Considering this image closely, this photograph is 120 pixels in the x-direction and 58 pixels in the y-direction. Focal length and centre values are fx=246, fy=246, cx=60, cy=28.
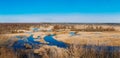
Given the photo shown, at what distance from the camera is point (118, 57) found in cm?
1204

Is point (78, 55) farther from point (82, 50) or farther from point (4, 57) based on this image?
point (4, 57)

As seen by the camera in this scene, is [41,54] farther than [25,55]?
Yes

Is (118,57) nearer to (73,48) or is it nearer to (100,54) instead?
(100,54)

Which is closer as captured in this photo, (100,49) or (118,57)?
(118,57)

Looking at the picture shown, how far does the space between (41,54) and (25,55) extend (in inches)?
50.4

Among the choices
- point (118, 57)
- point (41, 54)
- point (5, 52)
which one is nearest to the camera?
point (118, 57)

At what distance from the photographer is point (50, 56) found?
1250cm

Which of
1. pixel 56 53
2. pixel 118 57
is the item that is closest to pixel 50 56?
pixel 56 53

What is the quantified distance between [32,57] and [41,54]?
51.6 inches

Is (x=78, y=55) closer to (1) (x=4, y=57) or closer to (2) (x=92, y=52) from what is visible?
(2) (x=92, y=52)

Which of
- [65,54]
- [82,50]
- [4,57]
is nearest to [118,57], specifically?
[82,50]

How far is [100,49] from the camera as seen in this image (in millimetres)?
13062

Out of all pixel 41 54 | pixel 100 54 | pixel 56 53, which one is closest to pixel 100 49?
pixel 100 54

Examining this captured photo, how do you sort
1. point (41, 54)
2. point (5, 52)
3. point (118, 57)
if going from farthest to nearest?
point (41, 54), point (5, 52), point (118, 57)
